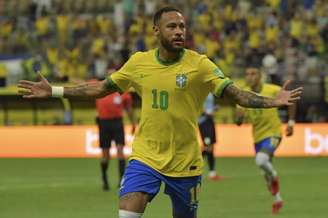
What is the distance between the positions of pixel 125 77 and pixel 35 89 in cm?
88

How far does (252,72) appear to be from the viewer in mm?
15477

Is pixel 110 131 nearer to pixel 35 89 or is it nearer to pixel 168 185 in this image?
pixel 35 89

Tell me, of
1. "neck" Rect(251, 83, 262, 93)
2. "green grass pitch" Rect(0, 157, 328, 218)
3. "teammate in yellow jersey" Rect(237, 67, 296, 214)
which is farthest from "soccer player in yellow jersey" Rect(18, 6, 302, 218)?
"neck" Rect(251, 83, 262, 93)

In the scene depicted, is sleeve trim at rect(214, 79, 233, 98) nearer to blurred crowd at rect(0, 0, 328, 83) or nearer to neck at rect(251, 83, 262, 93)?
neck at rect(251, 83, 262, 93)

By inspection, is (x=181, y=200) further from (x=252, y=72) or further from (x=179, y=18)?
(x=252, y=72)

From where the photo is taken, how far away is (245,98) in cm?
908

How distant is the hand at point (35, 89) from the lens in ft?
30.1

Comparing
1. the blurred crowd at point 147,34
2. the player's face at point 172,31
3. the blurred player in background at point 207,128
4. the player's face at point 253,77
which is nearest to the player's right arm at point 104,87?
the player's face at point 172,31

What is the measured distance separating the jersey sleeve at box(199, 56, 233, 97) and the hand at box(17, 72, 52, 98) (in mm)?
1493

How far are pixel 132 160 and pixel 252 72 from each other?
6517mm

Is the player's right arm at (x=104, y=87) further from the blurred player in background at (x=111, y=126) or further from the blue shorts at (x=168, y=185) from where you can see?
the blurred player in background at (x=111, y=126)

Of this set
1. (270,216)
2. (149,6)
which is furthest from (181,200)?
(149,6)

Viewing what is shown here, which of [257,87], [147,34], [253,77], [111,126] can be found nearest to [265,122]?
[257,87]

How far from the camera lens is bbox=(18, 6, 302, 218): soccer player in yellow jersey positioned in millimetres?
9094
